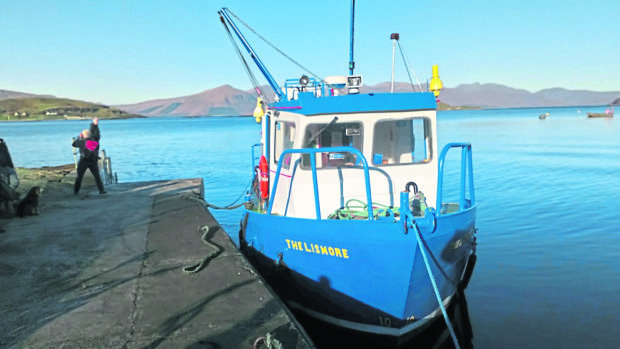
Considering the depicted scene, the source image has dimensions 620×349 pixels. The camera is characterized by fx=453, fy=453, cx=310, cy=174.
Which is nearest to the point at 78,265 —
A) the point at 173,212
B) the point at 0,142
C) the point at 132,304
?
the point at 132,304

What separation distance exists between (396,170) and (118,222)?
614cm

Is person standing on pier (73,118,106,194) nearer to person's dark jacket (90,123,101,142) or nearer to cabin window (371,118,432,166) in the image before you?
person's dark jacket (90,123,101,142)

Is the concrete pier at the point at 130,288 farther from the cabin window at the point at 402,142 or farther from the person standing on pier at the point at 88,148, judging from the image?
the cabin window at the point at 402,142

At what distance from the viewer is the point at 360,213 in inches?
281

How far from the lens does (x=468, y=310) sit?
9.15 metres

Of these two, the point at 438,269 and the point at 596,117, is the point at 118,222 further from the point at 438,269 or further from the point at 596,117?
the point at 596,117

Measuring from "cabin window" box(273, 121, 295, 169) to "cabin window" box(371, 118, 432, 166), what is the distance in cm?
153

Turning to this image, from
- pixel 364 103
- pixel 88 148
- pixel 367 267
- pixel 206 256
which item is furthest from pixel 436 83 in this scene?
pixel 88 148

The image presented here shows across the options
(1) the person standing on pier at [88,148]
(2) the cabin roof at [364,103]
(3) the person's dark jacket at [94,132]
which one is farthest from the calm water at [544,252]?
(3) the person's dark jacket at [94,132]

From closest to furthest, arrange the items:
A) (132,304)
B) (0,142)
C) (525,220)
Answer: (132,304)
(0,142)
(525,220)

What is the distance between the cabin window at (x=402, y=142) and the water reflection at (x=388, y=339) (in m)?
2.77

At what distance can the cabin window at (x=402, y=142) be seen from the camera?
7855 mm

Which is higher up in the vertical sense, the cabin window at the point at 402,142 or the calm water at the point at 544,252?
the cabin window at the point at 402,142

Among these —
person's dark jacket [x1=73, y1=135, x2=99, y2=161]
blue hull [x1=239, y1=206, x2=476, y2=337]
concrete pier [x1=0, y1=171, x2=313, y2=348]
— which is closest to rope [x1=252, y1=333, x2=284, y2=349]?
concrete pier [x1=0, y1=171, x2=313, y2=348]
